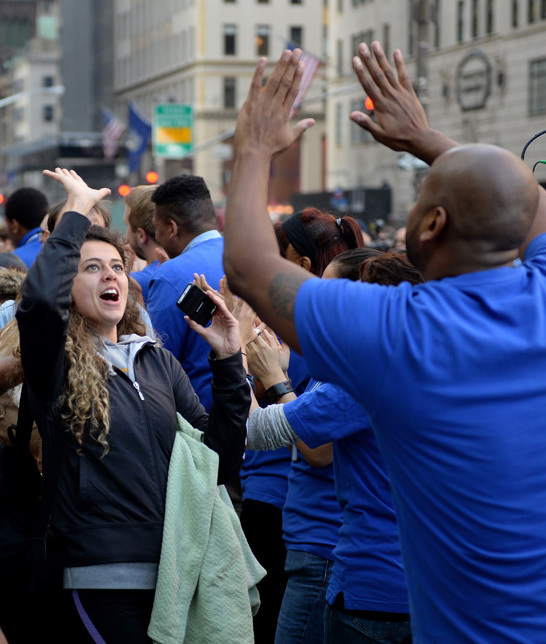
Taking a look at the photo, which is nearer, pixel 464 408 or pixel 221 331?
pixel 464 408

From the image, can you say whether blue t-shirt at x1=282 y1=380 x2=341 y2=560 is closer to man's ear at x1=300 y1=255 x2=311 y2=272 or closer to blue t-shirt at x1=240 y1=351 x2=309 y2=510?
blue t-shirt at x1=240 y1=351 x2=309 y2=510

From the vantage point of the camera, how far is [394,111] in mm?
2887

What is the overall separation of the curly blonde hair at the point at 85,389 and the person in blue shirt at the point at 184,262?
1.53m

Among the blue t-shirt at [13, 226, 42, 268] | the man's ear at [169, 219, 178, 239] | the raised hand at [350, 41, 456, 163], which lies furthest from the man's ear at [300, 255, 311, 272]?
the blue t-shirt at [13, 226, 42, 268]

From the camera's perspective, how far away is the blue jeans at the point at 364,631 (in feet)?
11.3

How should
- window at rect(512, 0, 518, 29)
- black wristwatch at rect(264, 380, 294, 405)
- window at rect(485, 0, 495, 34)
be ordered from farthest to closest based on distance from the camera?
window at rect(485, 0, 495, 34) → window at rect(512, 0, 518, 29) → black wristwatch at rect(264, 380, 294, 405)

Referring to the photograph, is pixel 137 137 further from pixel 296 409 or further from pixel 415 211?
pixel 415 211

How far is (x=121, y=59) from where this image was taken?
98875 mm

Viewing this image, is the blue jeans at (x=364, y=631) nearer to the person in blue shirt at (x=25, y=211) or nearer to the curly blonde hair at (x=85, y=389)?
the curly blonde hair at (x=85, y=389)

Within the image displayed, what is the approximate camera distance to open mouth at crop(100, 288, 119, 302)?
3.88 m

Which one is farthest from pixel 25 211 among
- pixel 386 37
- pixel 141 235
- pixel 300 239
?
pixel 386 37

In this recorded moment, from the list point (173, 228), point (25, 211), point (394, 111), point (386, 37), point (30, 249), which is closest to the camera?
point (394, 111)

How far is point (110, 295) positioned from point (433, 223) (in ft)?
5.62

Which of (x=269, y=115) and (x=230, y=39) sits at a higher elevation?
(x=230, y=39)
